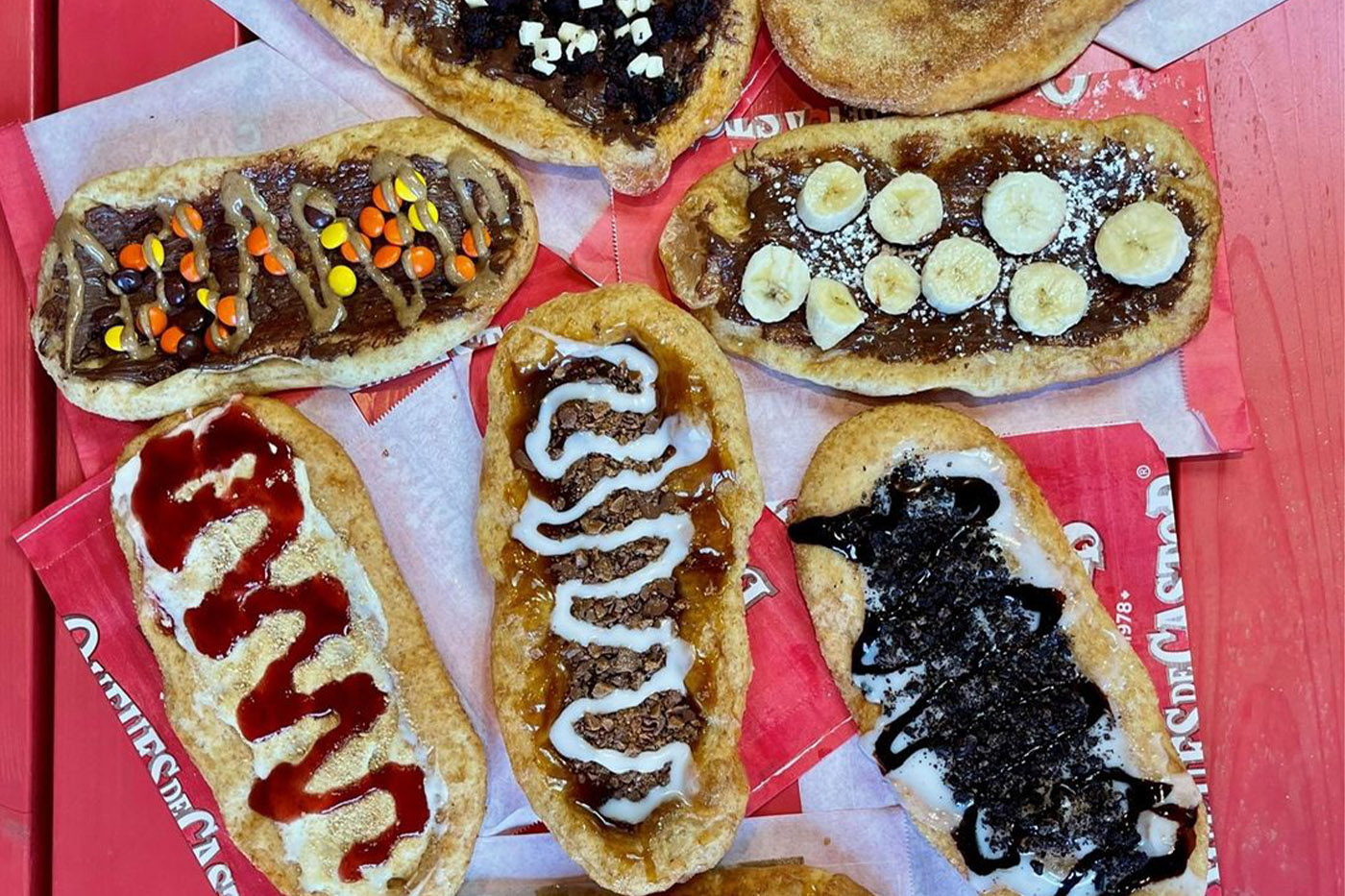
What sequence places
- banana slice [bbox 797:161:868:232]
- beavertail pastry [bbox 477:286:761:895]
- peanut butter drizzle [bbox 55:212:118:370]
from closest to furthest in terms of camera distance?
beavertail pastry [bbox 477:286:761:895], banana slice [bbox 797:161:868:232], peanut butter drizzle [bbox 55:212:118:370]

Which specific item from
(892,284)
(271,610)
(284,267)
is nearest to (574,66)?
(284,267)

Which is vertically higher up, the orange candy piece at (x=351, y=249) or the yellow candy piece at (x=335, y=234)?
the yellow candy piece at (x=335, y=234)

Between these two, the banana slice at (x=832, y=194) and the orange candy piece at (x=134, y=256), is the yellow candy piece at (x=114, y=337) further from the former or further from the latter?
the banana slice at (x=832, y=194)

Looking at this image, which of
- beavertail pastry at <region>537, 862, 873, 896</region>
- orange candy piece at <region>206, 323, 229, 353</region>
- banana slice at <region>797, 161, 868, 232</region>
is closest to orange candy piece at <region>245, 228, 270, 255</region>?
orange candy piece at <region>206, 323, 229, 353</region>

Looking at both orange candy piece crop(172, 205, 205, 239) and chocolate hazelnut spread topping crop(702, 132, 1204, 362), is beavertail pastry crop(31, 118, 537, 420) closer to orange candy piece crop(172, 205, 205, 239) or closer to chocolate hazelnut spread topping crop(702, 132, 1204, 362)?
orange candy piece crop(172, 205, 205, 239)

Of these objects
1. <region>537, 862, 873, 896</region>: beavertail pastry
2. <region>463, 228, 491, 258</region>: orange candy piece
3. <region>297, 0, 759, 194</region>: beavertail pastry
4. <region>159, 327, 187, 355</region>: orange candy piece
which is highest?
<region>297, 0, 759, 194</region>: beavertail pastry

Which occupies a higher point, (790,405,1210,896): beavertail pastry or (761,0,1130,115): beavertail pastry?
(761,0,1130,115): beavertail pastry

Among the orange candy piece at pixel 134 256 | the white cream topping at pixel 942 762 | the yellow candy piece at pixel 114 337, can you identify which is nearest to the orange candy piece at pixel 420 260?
the orange candy piece at pixel 134 256
